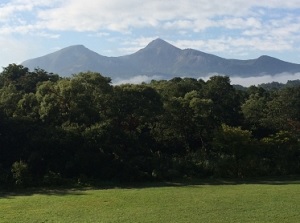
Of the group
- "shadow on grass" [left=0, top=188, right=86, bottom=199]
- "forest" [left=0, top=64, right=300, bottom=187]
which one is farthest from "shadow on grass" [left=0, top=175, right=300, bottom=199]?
"forest" [left=0, top=64, right=300, bottom=187]

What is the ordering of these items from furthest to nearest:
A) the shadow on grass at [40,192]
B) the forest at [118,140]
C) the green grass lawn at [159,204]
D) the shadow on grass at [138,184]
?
the forest at [118,140]
the shadow on grass at [138,184]
the shadow on grass at [40,192]
the green grass lawn at [159,204]

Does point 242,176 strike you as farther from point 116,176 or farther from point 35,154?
point 35,154

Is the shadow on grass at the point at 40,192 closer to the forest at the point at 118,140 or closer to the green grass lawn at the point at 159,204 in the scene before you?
the green grass lawn at the point at 159,204

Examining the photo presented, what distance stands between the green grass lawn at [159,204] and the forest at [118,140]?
2.38m

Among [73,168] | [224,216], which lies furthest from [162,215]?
[73,168]

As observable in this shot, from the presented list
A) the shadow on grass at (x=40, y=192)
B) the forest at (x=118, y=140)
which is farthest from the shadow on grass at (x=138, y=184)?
the forest at (x=118, y=140)

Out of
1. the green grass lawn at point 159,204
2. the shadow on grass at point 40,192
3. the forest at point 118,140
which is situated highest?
the forest at point 118,140

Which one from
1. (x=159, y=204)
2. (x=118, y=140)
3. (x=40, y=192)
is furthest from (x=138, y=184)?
(x=159, y=204)

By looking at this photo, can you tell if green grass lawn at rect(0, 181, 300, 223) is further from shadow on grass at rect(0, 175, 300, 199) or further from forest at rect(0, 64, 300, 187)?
forest at rect(0, 64, 300, 187)

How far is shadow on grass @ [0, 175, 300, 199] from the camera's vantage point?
2170cm

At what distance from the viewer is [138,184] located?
2436cm

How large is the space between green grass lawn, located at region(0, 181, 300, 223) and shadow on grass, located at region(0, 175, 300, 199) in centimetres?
6

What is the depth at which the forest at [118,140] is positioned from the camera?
24.8 m

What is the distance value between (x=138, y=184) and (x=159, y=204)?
252 inches
